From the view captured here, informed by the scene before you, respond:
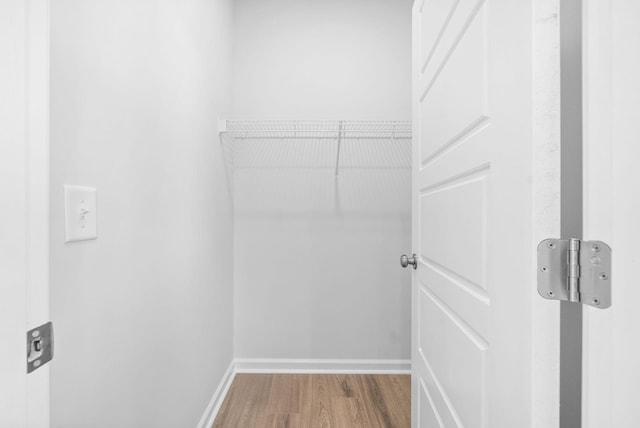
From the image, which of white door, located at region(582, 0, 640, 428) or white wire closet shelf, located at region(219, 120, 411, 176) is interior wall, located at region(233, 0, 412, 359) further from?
white door, located at region(582, 0, 640, 428)

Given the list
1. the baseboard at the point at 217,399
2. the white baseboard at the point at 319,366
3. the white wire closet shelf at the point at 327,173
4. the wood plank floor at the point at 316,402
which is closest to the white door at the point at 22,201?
the baseboard at the point at 217,399

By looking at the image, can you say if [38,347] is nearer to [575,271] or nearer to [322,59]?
[575,271]

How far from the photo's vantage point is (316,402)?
72.7 inches

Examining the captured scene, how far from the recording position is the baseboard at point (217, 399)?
1631mm

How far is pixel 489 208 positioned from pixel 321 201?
1618 mm

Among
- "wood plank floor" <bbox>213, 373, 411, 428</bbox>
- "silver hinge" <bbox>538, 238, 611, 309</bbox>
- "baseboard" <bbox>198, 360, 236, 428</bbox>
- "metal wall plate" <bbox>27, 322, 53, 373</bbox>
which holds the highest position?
"silver hinge" <bbox>538, 238, 611, 309</bbox>

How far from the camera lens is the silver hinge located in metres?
0.42

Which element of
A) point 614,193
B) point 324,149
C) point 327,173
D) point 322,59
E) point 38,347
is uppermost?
point 322,59

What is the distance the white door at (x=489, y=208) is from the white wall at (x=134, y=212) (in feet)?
2.80

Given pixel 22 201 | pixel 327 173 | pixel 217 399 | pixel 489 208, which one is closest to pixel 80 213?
pixel 22 201

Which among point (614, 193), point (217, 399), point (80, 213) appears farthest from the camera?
point (217, 399)

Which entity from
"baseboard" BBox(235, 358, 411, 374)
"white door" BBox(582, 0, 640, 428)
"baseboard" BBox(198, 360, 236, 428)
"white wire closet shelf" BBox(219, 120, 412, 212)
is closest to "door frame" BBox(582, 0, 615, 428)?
"white door" BBox(582, 0, 640, 428)

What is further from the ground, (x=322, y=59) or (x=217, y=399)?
(x=322, y=59)

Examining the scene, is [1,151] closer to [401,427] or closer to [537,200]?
[537,200]
